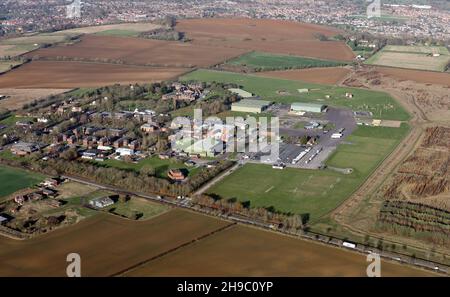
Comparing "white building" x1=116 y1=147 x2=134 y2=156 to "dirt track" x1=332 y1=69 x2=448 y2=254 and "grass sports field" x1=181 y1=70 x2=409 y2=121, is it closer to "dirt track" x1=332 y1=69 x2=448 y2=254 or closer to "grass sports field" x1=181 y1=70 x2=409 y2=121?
"dirt track" x1=332 y1=69 x2=448 y2=254

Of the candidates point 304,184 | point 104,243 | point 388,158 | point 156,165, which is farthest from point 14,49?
point 104,243

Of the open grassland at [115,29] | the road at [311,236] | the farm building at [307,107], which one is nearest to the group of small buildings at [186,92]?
the farm building at [307,107]

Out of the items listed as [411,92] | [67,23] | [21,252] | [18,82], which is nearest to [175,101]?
[18,82]

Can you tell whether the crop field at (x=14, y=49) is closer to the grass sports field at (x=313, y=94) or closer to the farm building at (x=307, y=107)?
the grass sports field at (x=313, y=94)

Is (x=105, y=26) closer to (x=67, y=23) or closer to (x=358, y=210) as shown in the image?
(x=67, y=23)

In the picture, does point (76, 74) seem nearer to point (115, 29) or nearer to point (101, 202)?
point (115, 29)

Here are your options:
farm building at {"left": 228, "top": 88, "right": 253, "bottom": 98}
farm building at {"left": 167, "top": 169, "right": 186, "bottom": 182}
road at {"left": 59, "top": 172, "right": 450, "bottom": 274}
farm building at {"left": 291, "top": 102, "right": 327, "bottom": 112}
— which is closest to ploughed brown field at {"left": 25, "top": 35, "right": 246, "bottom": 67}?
farm building at {"left": 228, "top": 88, "right": 253, "bottom": 98}

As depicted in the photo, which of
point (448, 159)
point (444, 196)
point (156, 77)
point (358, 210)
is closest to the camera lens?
point (358, 210)
